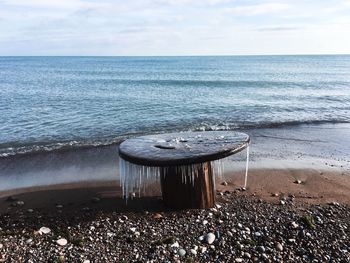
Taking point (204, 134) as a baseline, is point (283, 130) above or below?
below

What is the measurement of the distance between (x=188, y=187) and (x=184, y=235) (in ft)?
4.12

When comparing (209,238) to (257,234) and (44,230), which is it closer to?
(257,234)

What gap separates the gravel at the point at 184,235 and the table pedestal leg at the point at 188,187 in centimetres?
21

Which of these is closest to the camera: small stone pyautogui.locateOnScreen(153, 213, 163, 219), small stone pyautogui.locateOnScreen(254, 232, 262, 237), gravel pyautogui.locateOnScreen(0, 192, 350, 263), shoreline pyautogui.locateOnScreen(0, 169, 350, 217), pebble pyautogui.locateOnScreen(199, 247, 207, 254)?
gravel pyautogui.locateOnScreen(0, 192, 350, 263)

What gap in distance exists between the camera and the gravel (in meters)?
6.21

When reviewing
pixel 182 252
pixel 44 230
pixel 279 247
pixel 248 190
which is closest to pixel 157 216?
pixel 182 252

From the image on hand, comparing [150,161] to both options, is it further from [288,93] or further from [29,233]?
[288,93]

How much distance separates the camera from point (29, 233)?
708 centimetres

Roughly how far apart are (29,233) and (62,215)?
97 cm

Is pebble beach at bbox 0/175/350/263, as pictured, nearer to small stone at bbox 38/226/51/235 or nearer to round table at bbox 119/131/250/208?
small stone at bbox 38/226/51/235

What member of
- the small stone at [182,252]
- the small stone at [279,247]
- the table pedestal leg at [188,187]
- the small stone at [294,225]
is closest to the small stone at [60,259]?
the small stone at [182,252]

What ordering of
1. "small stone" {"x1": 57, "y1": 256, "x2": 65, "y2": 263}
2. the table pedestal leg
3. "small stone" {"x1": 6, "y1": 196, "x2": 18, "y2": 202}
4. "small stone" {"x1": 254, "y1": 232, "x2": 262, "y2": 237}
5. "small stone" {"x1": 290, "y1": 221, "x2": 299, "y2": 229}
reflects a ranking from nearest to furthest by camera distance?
"small stone" {"x1": 57, "y1": 256, "x2": 65, "y2": 263}, "small stone" {"x1": 254, "y1": 232, "x2": 262, "y2": 237}, "small stone" {"x1": 290, "y1": 221, "x2": 299, "y2": 229}, the table pedestal leg, "small stone" {"x1": 6, "y1": 196, "x2": 18, "y2": 202}

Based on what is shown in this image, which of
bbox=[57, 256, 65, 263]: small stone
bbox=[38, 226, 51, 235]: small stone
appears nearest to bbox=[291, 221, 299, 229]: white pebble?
bbox=[57, 256, 65, 263]: small stone

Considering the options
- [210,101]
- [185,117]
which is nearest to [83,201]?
[185,117]
